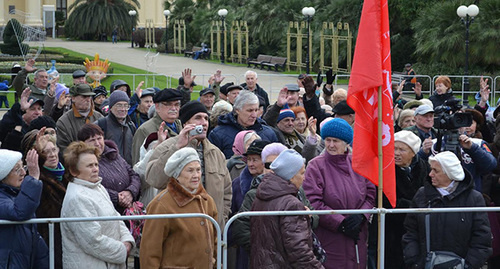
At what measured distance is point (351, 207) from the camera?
705 cm

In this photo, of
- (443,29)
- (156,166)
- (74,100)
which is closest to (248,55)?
(443,29)

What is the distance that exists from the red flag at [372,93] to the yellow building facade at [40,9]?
64744 millimetres

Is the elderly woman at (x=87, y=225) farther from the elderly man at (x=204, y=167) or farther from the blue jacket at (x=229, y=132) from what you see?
the blue jacket at (x=229, y=132)

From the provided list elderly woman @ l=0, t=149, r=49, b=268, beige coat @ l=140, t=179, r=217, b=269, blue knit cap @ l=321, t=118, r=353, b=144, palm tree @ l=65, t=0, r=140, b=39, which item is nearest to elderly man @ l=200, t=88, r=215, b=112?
blue knit cap @ l=321, t=118, r=353, b=144

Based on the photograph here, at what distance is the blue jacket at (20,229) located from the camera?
601cm

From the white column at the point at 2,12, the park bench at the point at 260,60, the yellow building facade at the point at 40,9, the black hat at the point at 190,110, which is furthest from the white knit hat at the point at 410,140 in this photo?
the white column at the point at 2,12

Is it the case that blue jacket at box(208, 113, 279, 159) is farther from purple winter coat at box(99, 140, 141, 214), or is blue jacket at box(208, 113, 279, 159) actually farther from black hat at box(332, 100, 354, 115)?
purple winter coat at box(99, 140, 141, 214)

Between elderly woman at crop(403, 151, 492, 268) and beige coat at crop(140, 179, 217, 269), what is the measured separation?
72.9 inches

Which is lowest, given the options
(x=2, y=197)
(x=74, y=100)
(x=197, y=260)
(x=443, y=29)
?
(x=197, y=260)

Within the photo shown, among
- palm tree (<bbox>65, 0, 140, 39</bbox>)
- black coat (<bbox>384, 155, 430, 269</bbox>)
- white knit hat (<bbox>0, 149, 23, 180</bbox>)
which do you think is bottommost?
black coat (<bbox>384, 155, 430, 269</bbox>)

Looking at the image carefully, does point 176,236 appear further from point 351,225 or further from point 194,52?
point 194,52

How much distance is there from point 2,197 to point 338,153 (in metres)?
2.93

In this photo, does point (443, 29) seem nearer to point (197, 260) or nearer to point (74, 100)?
point (74, 100)

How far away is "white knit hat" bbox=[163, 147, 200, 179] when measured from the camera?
253 inches
